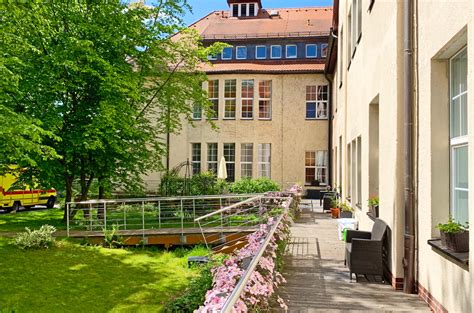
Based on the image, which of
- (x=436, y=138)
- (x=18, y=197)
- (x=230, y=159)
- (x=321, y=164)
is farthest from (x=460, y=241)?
(x=18, y=197)

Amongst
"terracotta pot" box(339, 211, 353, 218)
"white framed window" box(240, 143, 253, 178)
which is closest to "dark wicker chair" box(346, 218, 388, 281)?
"terracotta pot" box(339, 211, 353, 218)

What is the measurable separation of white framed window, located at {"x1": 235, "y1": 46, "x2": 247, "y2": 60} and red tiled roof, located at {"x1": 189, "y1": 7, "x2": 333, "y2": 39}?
2.39ft

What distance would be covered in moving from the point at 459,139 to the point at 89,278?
946 centimetres

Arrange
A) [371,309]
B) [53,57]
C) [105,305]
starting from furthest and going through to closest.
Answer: [53,57] → [105,305] → [371,309]

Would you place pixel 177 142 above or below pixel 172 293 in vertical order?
above

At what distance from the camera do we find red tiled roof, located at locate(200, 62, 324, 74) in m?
26.6

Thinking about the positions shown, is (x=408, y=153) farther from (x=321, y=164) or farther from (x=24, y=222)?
(x=321, y=164)

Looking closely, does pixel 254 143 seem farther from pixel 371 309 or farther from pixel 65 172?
pixel 371 309

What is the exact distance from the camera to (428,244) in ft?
17.1

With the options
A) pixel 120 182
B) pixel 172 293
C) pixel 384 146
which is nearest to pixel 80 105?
pixel 120 182

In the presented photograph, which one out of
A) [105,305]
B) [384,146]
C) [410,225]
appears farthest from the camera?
[105,305]

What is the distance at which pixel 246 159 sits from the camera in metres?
27.1

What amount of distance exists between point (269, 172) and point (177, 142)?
6015mm

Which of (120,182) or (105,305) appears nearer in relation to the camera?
(105,305)
